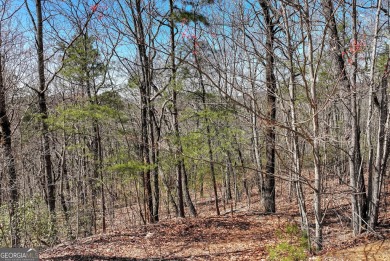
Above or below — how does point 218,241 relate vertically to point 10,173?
below

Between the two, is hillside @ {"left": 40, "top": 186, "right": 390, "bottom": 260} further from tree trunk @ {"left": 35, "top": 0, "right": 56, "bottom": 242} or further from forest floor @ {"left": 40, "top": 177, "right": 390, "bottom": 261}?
tree trunk @ {"left": 35, "top": 0, "right": 56, "bottom": 242}

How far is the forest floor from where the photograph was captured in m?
4.94

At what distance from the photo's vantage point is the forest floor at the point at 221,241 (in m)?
4.94

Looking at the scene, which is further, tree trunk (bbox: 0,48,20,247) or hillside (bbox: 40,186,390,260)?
tree trunk (bbox: 0,48,20,247)

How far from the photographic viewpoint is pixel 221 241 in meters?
7.20

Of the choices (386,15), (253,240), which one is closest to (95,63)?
(253,240)

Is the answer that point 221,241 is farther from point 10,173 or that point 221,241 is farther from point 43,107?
point 43,107

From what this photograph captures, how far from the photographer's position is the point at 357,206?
222 inches

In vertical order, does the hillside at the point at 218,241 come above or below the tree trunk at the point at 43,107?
below

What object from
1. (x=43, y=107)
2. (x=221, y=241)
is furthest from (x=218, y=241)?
(x=43, y=107)

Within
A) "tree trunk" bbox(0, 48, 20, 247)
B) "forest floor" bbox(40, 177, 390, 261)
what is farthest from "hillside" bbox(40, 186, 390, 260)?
"tree trunk" bbox(0, 48, 20, 247)

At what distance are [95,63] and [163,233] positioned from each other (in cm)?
678

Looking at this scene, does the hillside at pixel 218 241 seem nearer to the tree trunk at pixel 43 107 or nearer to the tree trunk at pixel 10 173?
the tree trunk at pixel 10 173

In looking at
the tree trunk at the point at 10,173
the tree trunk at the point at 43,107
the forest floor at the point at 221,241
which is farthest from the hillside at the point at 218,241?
the tree trunk at the point at 43,107
